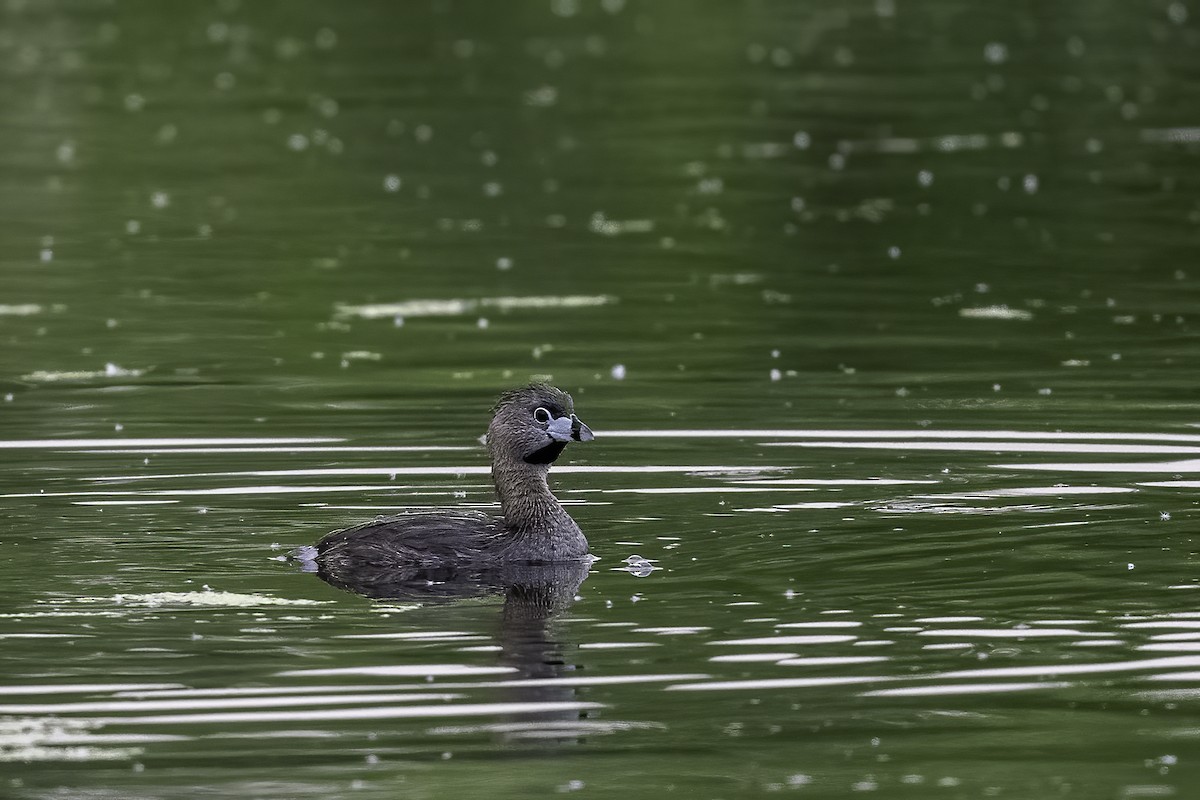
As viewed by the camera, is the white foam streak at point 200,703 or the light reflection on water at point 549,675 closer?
the light reflection on water at point 549,675

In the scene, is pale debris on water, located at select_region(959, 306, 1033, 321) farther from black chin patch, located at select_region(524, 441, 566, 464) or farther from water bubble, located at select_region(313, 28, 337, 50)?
water bubble, located at select_region(313, 28, 337, 50)

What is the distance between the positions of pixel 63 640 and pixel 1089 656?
15.1 ft

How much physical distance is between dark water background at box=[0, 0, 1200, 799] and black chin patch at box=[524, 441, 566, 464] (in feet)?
1.79

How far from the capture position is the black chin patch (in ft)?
43.5

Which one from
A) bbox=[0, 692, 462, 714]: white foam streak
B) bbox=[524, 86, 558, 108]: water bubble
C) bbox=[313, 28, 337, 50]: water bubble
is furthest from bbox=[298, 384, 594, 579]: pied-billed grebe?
bbox=[313, 28, 337, 50]: water bubble

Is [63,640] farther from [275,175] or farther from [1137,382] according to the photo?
[275,175]

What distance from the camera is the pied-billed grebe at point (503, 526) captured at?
12562 mm

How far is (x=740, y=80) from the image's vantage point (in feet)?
124

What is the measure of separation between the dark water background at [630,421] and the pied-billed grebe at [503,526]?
0.37 metres

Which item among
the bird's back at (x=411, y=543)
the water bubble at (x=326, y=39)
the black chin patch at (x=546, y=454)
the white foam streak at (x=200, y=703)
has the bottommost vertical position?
the white foam streak at (x=200, y=703)

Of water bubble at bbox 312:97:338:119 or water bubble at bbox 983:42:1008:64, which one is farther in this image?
water bubble at bbox 983:42:1008:64

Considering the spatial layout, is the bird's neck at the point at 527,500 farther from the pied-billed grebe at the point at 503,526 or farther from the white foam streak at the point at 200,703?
the white foam streak at the point at 200,703

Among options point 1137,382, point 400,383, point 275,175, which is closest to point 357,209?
point 275,175

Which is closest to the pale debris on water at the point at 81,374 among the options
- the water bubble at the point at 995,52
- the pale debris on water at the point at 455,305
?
the pale debris on water at the point at 455,305
